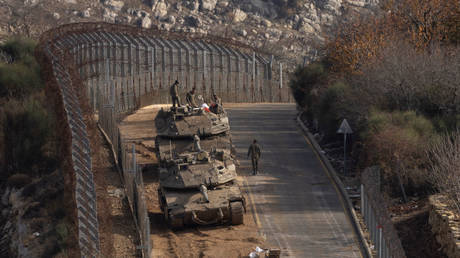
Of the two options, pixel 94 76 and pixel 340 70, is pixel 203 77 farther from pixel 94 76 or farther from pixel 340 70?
pixel 340 70

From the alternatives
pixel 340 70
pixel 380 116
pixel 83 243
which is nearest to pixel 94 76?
pixel 340 70

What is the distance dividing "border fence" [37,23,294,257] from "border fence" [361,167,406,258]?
29.4 ft

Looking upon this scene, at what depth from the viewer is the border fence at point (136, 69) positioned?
33.3 meters

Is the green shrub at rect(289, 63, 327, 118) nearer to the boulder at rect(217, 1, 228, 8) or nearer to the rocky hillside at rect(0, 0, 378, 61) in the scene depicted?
the rocky hillside at rect(0, 0, 378, 61)

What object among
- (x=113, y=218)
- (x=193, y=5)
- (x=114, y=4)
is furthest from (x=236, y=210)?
(x=193, y=5)

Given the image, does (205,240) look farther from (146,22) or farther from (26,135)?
(146,22)

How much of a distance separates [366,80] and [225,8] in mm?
59535

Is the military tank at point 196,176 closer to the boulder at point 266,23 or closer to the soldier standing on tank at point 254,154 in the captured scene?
the soldier standing on tank at point 254,154

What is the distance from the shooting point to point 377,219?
2238 centimetres

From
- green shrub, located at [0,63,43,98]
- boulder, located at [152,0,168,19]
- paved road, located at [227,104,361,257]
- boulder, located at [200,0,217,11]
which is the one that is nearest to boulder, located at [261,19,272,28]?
boulder, located at [200,0,217,11]

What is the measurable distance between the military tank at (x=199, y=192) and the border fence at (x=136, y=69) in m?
3.26

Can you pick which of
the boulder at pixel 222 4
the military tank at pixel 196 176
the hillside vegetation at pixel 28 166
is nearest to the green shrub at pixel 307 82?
the military tank at pixel 196 176

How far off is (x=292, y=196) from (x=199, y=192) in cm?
506

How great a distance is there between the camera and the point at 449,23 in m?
41.0
